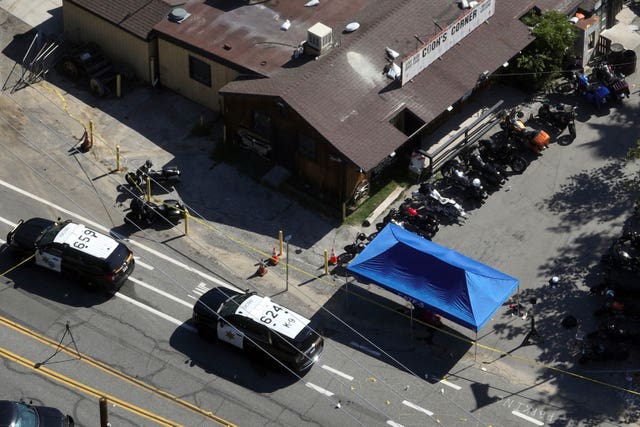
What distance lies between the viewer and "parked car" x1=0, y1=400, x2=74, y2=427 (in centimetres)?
3788

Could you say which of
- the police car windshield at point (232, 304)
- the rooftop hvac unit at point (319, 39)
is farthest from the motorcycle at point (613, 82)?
the police car windshield at point (232, 304)

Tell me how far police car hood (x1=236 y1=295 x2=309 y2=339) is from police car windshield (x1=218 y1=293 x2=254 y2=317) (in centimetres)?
18

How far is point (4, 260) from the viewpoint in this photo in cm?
4641

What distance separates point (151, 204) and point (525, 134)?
18.4m

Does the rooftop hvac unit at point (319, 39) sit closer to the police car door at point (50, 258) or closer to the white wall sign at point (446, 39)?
the white wall sign at point (446, 39)

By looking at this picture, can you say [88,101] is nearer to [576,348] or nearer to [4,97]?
[4,97]

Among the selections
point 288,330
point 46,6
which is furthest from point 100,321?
point 46,6

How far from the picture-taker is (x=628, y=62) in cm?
5797

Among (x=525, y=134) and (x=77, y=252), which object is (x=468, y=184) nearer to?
(x=525, y=134)

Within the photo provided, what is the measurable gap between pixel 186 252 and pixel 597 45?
85.8ft

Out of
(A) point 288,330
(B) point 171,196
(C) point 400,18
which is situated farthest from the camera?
(C) point 400,18

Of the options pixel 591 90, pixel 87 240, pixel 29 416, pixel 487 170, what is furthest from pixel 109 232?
pixel 591 90

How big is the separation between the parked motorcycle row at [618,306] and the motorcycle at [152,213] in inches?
722

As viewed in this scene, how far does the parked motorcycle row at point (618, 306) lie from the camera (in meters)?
43.2
